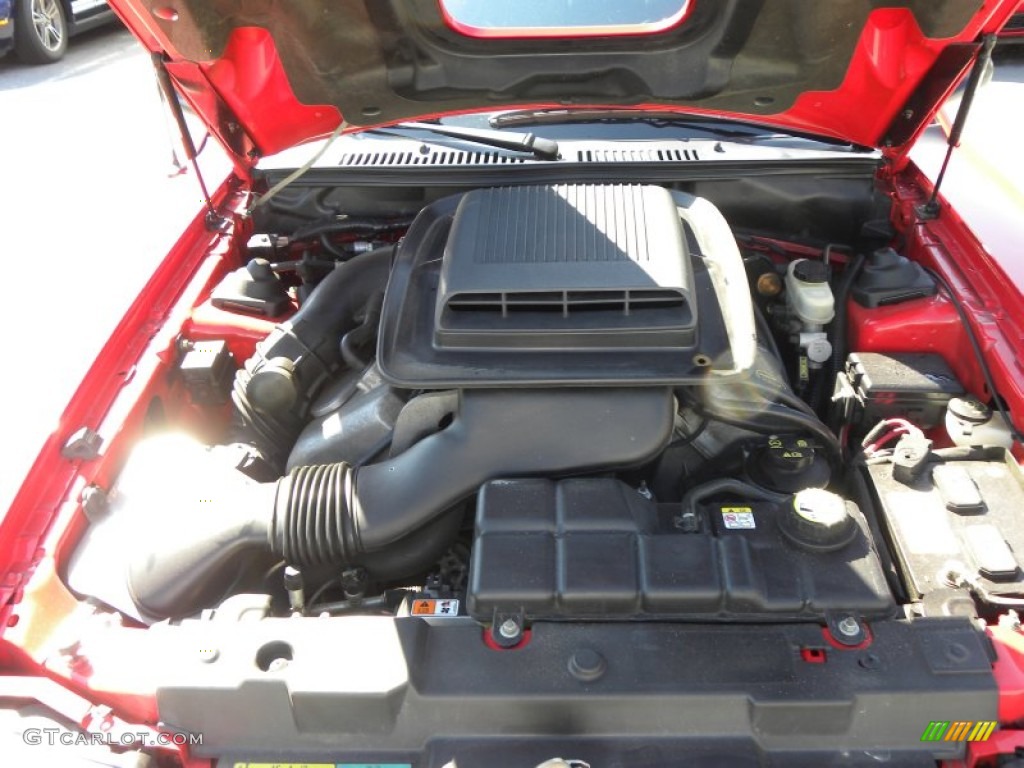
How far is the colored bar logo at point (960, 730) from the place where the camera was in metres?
1.09

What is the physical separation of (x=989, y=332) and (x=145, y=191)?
4208 millimetres

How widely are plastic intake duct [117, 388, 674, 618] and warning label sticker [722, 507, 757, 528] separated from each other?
148 mm

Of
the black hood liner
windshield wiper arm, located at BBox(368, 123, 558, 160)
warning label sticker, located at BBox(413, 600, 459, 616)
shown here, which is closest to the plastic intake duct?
warning label sticker, located at BBox(413, 600, 459, 616)

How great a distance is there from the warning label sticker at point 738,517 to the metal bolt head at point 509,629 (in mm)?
366

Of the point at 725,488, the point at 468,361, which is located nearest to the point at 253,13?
the point at 468,361

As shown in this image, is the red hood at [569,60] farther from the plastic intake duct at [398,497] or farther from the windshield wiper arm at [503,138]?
the plastic intake duct at [398,497]

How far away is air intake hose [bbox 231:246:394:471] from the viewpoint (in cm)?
166

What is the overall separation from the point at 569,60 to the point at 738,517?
970 mm

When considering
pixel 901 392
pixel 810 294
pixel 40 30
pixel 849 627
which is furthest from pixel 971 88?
pixel 40 30

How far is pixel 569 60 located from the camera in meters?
1.66

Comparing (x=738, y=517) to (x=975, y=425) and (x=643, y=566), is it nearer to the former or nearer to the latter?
(x=643, y=566)

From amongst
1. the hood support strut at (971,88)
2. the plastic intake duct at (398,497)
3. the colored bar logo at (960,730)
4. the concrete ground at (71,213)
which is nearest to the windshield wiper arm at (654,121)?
the hood support strut at (971,88)

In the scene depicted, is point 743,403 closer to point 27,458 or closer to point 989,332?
point 989,332

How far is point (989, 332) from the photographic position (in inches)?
64.4
